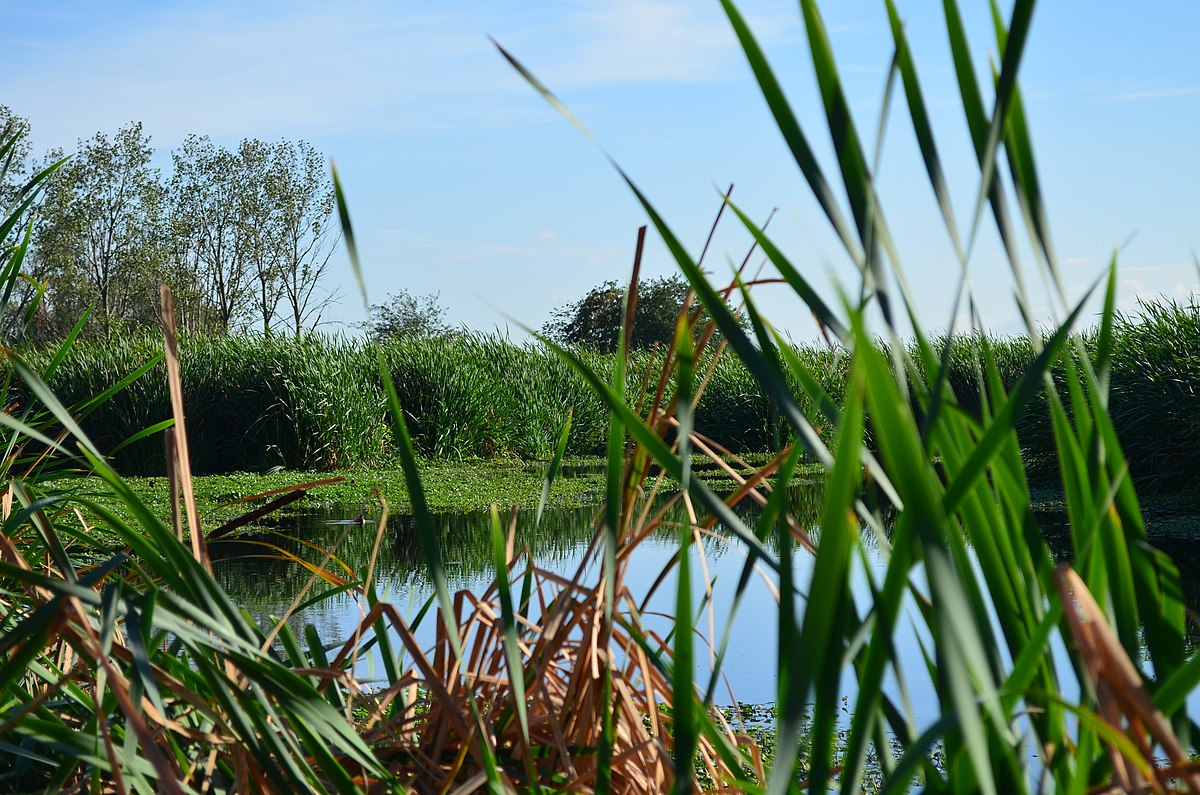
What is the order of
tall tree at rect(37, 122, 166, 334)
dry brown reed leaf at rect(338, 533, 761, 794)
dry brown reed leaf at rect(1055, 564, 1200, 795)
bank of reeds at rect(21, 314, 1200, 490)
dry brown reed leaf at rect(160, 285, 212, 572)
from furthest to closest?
tall tree at rect(37, 122, 166, 334)
bank of reeds at rect(21, 314, 1200, 490)
dry brown reed leaf at rect(338, 533, 761, 794)
dry brown reed leaf at rect(160, 285, 212, 572)
dry brown reed leaf at rect(1055, 564, 1200, 795)

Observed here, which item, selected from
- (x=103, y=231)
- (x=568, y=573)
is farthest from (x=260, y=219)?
(x=568, y=573)

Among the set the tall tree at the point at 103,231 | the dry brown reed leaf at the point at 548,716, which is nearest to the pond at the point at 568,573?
the dry brown reed leaf at the point at 548,716

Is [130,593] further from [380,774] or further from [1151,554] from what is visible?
[1151,554]

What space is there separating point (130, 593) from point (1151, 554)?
2.76ft

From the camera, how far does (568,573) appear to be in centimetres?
507

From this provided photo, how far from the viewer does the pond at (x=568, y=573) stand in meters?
3.31

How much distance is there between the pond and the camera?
331 cm

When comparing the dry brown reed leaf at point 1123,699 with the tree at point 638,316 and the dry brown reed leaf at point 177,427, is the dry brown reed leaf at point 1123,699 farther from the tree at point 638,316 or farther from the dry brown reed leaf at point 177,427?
the tree at point 638,316

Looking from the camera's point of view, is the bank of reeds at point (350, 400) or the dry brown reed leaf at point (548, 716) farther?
the bank of reeds at point (350, 400)

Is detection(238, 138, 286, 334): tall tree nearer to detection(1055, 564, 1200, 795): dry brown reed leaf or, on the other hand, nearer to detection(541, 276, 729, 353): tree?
detection(541, 276, 729, 353): tree

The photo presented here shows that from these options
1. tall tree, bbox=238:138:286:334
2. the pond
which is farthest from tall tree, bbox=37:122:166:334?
the pond

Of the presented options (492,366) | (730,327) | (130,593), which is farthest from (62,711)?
(492,366)

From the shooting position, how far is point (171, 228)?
100 ft

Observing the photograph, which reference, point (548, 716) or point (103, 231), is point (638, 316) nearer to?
point (103, 231)
